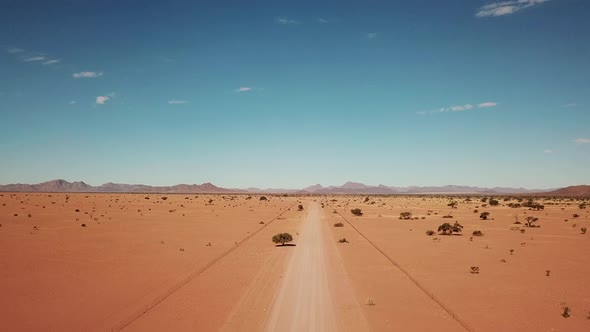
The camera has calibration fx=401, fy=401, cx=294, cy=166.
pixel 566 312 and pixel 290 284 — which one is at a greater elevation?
pixel 290 284

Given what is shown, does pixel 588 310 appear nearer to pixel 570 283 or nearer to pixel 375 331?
pixel 570 283

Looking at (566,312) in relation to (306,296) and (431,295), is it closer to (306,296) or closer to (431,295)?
(431,295)

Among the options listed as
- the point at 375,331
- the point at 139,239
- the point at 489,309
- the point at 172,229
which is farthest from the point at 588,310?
the point at 172,229

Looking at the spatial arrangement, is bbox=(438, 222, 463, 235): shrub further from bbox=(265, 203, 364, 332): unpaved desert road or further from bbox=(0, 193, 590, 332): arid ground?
bbox=(265, 203, 364, 332): unpaved desert road

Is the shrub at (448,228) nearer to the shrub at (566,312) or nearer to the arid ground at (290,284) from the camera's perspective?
the arid ground at (290,284)

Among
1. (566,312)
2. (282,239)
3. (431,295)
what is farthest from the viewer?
(282,239)

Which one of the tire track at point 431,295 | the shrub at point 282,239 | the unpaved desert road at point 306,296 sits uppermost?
the shrub at point 282,239

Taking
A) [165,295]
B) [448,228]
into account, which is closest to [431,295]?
[165,295]

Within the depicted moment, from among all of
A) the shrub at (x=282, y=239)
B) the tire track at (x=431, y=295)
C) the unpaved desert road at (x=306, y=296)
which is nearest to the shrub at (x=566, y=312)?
the tire track at (x=431, y=295)

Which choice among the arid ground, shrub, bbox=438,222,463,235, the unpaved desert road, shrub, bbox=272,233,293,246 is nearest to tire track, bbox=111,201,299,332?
the arid ground
